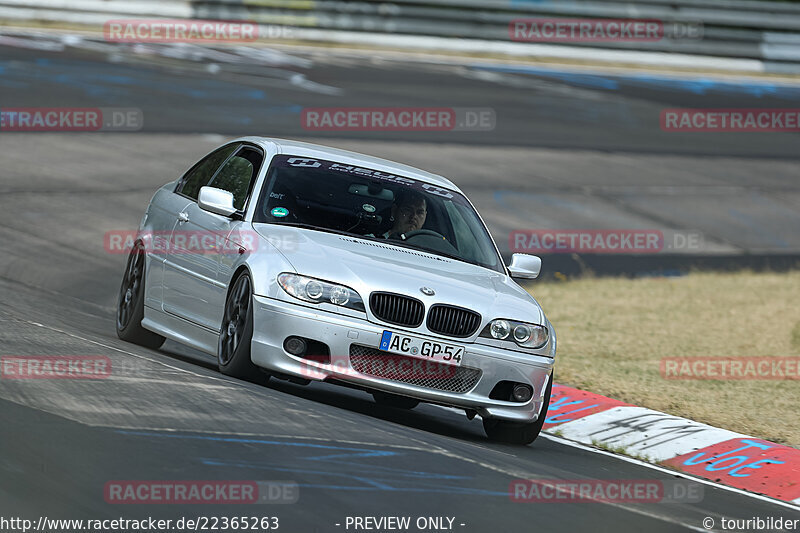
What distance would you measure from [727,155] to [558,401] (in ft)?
49.6

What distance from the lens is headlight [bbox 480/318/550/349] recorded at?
25.4ft

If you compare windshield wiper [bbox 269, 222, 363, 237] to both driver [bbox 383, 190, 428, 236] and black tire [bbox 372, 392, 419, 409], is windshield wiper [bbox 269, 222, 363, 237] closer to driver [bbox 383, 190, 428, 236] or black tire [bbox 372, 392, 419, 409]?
driver [bbox 383, 190, 428, 236]

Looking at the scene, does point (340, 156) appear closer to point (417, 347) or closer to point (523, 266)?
point (523, 266)

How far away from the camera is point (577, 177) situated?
2039 centimetres

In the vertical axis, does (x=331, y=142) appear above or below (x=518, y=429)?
below

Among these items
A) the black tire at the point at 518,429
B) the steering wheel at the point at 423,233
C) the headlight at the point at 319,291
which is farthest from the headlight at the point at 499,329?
the steering wheel at the point at 423,233

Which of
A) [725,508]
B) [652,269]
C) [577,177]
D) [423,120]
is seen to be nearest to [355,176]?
[725,508]

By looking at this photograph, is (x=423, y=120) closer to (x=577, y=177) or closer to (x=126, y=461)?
(x=577, y=177)

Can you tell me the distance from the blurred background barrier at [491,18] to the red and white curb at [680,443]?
1866 cm

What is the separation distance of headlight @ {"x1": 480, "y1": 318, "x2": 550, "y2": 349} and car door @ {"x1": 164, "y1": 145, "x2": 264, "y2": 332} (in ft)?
5.31

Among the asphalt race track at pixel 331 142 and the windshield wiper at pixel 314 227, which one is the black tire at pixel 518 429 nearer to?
the asphalt race track at pixel 331 142

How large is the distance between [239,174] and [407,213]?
1184 millimetres

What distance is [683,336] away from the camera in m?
13.0

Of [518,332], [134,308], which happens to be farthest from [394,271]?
[134,308]
